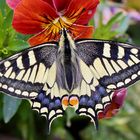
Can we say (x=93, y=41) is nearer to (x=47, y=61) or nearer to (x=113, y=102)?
(x=47, y=61)

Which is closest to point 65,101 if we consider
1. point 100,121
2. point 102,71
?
point 102,71

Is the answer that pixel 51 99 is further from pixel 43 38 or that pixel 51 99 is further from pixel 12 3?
Answer: pixel 12 3

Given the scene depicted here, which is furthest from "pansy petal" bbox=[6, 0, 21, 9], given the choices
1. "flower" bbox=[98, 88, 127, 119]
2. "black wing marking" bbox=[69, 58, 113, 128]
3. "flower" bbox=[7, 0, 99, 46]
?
"flower" bbox=[98, 88, 127, 119]

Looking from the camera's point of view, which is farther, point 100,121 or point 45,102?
point 100,121

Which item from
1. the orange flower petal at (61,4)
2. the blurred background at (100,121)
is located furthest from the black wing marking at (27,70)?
the blurred background at (100,121)

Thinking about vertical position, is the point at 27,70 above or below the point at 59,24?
below

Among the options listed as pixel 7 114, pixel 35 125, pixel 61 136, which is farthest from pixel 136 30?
pixel 7 114
